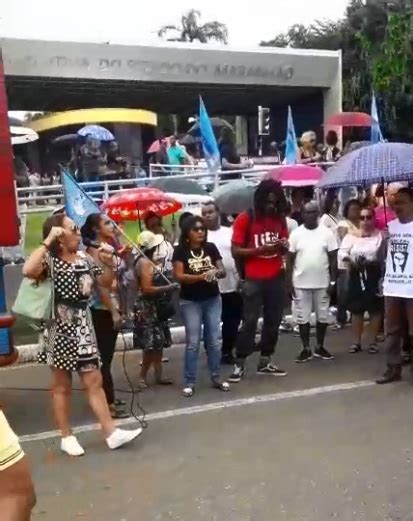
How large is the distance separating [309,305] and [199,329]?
Answer: 58.8 inches

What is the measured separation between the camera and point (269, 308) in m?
7.28

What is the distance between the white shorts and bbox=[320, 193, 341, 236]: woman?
49.8 inches

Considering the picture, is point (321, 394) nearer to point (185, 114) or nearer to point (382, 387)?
point (382, 387)

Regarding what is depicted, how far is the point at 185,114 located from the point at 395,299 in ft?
88.6

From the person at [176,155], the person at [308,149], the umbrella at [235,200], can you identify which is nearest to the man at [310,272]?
the umbrella at [235,200]

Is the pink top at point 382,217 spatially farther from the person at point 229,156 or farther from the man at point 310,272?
the person at point 229,156

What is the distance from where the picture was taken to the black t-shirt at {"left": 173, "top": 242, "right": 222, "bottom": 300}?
6.80 m

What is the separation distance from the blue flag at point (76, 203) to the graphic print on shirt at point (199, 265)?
3.03 ft

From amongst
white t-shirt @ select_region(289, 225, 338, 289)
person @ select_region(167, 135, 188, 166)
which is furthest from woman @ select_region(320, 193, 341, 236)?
person @ select_region(167, 135, 188, 166)

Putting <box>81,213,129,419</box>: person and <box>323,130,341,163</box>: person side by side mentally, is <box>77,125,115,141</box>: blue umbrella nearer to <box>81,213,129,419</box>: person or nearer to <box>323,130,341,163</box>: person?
<box>323,130,341,163</box>: person

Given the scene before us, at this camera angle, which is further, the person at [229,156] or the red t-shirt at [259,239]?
the person at [229,156]

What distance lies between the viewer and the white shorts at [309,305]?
789cm

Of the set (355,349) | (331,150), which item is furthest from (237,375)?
(331,150)

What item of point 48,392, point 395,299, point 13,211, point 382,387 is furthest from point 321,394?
point 13,211
